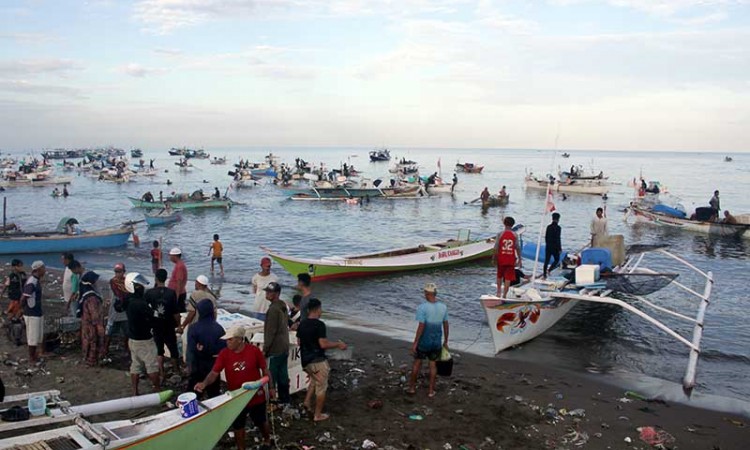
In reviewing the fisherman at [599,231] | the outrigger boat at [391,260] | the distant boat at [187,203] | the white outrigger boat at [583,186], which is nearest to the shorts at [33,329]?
the outrigger boat at [391,260]

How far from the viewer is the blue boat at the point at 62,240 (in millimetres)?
22625

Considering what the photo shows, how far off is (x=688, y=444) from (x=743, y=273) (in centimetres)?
1778

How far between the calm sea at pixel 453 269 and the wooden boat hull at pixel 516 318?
11.6 inches

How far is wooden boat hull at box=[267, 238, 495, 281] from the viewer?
1848 cm

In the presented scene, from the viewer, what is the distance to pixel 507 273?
39.2 ft

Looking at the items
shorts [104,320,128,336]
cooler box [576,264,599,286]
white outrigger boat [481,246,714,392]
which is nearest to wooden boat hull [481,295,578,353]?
white outrigger boat [481,246,714,392]

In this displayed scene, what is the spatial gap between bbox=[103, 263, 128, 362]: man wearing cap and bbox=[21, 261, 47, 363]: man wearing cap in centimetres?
104

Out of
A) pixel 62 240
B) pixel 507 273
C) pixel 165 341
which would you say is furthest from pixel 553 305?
pixel 62 240

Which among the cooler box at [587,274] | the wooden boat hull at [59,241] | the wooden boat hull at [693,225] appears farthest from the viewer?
the wooden boat hull at [693,225]

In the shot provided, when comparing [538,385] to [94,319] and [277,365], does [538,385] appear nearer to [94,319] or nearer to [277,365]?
[277,365]

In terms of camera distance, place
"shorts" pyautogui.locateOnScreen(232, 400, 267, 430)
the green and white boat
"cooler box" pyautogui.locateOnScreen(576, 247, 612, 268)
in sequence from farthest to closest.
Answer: "cooler box" pyautogui.locateOnScreen(576, 247, 612, 268) → "shorts" pyautogui.locateOnScreen(232, 400, 267, 430) → the green and white boat

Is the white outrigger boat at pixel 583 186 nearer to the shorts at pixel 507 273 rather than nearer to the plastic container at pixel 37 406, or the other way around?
the shorts at pixel 507 273

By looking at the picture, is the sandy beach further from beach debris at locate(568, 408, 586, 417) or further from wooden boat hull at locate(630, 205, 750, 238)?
wooden boat hull at locate(630, 205, 750, 238)

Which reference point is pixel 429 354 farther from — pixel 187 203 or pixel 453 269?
pixel 187 203
